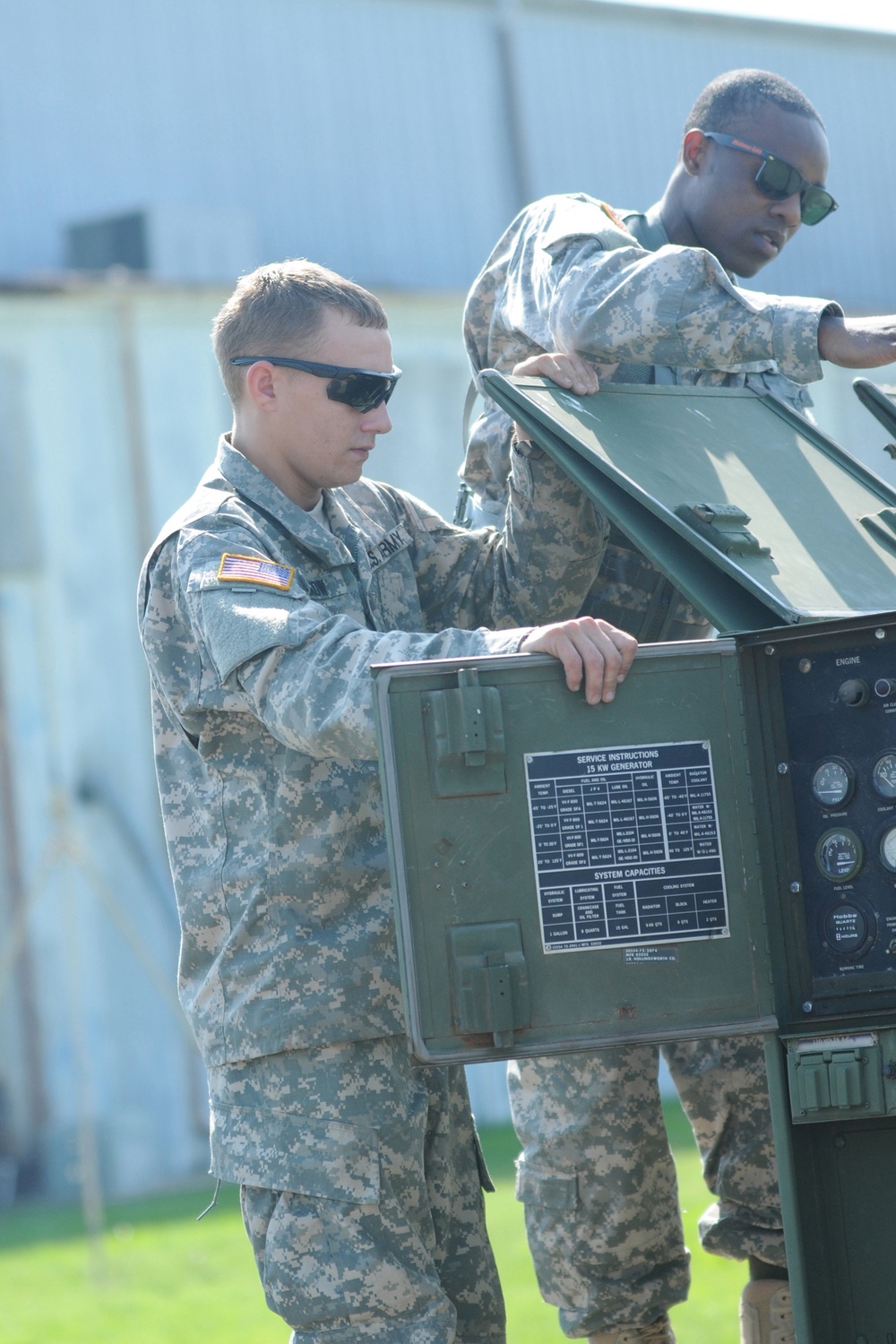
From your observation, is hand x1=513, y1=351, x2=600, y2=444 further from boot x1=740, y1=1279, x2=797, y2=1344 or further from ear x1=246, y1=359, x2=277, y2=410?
boot x1=740, y1=1279, x2=797, y2=1344

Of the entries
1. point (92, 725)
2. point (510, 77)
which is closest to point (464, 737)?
point (92, 725)

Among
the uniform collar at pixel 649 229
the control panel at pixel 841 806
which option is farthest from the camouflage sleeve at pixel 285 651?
the uniform collar at pixel 649 229

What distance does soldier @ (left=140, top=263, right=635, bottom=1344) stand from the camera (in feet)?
9.27

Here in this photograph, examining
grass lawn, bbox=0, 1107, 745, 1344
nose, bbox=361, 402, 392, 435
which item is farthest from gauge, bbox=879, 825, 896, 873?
grass lawn, bbox=0, 1107, 745, 1344

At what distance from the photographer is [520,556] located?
3.44 meters

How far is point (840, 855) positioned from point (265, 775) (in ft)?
2.97

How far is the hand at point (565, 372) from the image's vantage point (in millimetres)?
3236

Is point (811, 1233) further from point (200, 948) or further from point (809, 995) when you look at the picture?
point (200, 948)

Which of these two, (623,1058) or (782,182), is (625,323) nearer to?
(782,182)

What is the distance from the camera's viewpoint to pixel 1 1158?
34.9 feet

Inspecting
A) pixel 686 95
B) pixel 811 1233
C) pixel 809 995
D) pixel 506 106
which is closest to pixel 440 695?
pixel 809 995

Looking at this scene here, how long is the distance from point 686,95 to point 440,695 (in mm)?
13307

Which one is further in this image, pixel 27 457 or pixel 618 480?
pixel 27 457

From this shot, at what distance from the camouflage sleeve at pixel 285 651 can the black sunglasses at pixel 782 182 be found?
4.35ft
